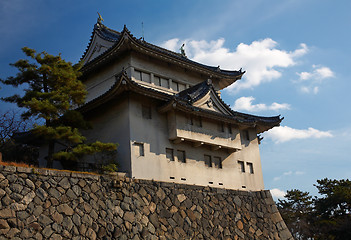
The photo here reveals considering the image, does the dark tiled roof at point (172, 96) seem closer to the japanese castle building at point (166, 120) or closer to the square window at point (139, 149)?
the japanese castle building at point (166, 120)

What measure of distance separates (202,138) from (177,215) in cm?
564

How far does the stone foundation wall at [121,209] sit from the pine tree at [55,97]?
2.55 meters

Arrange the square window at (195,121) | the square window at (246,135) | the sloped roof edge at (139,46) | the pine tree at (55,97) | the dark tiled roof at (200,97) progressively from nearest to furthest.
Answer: the pine tree at (55,97) < the dark tiled roof at (200,97) < the square window at (195,121) < the sloped roof edge at (139,46) < the square window at (246,135)

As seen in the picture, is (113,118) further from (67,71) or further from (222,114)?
(222,114)

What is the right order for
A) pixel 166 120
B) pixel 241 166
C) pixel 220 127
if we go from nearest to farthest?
Result: 1. pixel 166 120
2. pixel 220 127
3. pixel 241 166

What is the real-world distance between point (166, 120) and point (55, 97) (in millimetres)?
6794

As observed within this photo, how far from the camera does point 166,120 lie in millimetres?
22984

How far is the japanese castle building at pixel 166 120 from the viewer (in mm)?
21312

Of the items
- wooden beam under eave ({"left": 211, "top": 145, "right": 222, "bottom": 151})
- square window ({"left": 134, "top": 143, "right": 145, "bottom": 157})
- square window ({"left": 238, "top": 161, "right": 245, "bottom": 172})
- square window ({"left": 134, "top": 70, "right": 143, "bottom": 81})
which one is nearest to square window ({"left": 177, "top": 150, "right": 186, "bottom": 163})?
wooden beam under eave ({"left": 211, "top": 145, "right": 222, "bottom": 151})

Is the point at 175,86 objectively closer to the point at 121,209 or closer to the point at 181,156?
the point at 181,156

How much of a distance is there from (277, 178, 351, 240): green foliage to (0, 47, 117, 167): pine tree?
22070 mm

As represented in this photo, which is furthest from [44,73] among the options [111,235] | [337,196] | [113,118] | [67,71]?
[337,196]

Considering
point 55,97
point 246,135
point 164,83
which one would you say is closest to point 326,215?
point 246,135

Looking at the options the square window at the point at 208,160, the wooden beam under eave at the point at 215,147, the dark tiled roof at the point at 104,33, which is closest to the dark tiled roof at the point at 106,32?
the dark tiled roof at the point at 104,33
